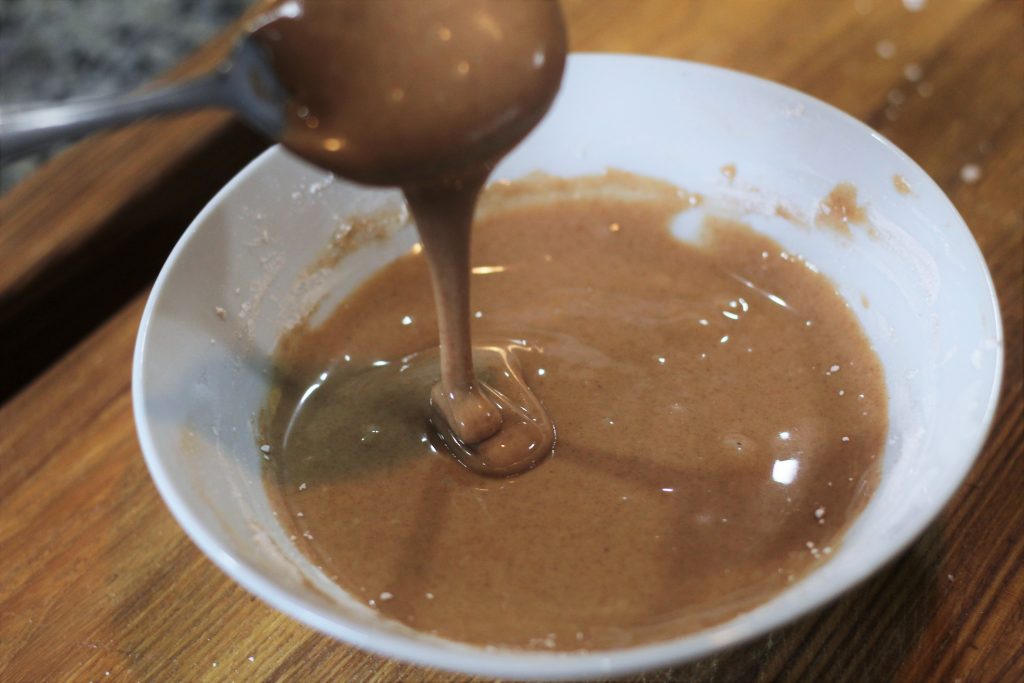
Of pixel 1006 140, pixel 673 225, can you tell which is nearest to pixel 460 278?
pixel 673 225

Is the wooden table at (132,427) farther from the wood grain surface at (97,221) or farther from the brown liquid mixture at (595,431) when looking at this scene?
the brown liquid mixture at (595,431)

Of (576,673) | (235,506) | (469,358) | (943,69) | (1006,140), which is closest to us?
(576,673)

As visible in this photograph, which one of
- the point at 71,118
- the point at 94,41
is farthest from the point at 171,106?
the point at 94,41

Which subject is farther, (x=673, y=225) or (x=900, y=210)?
(x=673, y=225)

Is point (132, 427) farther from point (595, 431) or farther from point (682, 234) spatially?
point (682, 234)

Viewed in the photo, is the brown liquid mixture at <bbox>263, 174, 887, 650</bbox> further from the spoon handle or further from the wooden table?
the spoon handle

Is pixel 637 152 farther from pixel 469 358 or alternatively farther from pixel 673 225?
pixel 469 358

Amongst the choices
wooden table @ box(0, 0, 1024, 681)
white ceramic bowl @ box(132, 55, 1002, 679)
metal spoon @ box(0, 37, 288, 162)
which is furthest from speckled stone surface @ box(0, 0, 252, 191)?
metal spoon @ box(0, 37, 288, 162)
